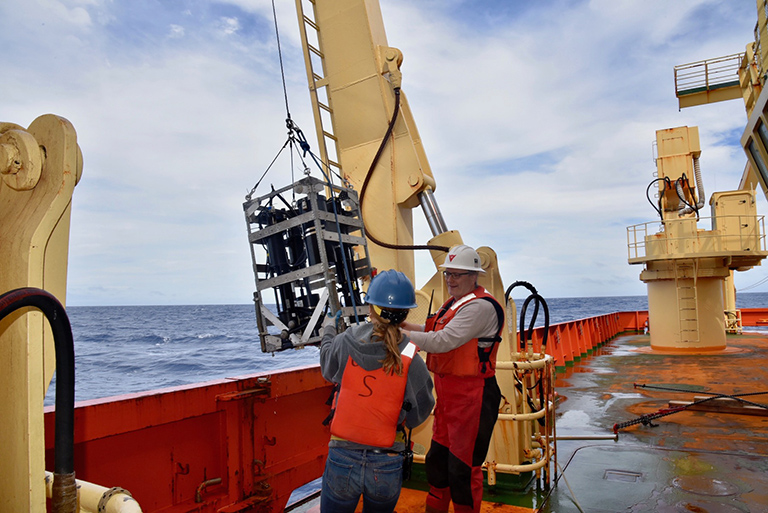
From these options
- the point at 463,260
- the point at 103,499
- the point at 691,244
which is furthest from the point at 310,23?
the point at 691,244

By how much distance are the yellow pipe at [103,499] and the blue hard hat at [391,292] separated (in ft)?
4.85

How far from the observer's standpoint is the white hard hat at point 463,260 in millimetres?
3723

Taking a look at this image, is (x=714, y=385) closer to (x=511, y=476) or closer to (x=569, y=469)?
(x=569, y=469)

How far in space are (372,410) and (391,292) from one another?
0.60m

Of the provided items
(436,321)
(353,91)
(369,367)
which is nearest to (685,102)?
(353,91)

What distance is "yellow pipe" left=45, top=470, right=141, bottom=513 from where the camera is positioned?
4.84 feet

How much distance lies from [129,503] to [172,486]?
2.50 m

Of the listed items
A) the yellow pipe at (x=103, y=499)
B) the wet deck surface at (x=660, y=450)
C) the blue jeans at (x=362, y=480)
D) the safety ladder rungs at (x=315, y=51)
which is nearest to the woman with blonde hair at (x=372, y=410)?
the blue jeans at (x=362, y=480)

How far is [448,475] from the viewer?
353cm

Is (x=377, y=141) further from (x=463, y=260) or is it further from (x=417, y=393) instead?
(x=417, y=393)

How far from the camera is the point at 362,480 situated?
2.58 m

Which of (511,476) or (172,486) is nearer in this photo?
(172,486)

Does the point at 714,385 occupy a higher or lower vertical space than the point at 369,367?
lower

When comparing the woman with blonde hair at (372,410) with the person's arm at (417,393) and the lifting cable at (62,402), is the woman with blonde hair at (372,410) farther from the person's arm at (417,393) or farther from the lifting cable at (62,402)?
the lifting cable at (62,402)
